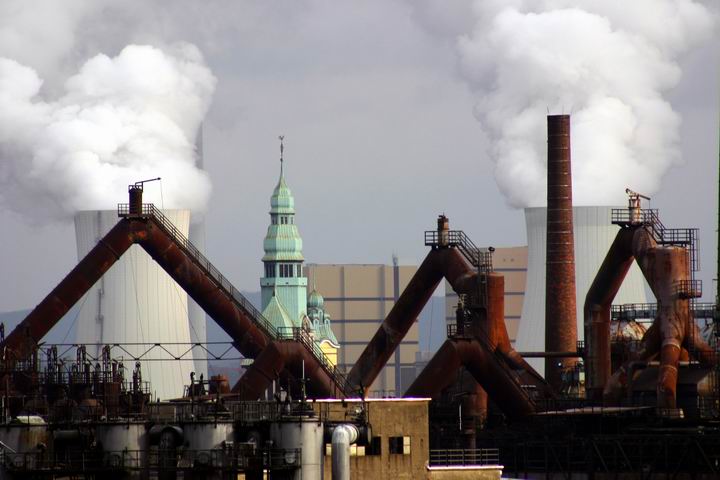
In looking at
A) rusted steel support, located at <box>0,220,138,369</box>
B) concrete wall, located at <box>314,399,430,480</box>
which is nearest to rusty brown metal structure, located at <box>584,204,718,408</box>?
rusted steel support, located at <box>0,220,138,369</box>

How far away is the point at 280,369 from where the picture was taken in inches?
A: 3054

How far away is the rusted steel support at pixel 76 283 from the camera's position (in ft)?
262

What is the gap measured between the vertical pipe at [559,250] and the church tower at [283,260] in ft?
229

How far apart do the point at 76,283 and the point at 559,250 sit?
2142 cm

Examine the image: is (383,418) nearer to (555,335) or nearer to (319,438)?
(319,438)

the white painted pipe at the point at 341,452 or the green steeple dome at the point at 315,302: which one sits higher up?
the green steeple dome at the point at 315,302

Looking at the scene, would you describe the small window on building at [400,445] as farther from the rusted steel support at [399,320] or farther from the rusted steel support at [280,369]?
the rusted steel support at [399,320]

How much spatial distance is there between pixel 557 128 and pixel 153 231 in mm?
19365

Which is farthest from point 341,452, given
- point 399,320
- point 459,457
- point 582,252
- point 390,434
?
point 582,252

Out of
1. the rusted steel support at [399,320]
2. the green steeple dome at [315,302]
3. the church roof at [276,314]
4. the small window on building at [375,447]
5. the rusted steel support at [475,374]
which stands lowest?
the small window on building at [375,447]

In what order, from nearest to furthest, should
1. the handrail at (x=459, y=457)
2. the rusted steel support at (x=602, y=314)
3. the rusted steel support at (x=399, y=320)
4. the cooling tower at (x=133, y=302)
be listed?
the handrail at (x=459, y=457), the rusted steel support at (x=602, y=314), the rusted steel support at (x=399, y=320), the cooling tower at (x=133, y=302)

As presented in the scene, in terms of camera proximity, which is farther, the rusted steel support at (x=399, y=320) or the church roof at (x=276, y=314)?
the church roof at (x=276, y=314)

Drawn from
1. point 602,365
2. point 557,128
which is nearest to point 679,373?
point 602,365

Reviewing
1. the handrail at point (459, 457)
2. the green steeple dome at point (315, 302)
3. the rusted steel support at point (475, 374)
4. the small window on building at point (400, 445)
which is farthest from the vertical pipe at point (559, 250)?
the green steeple dome at point (315, 302)
